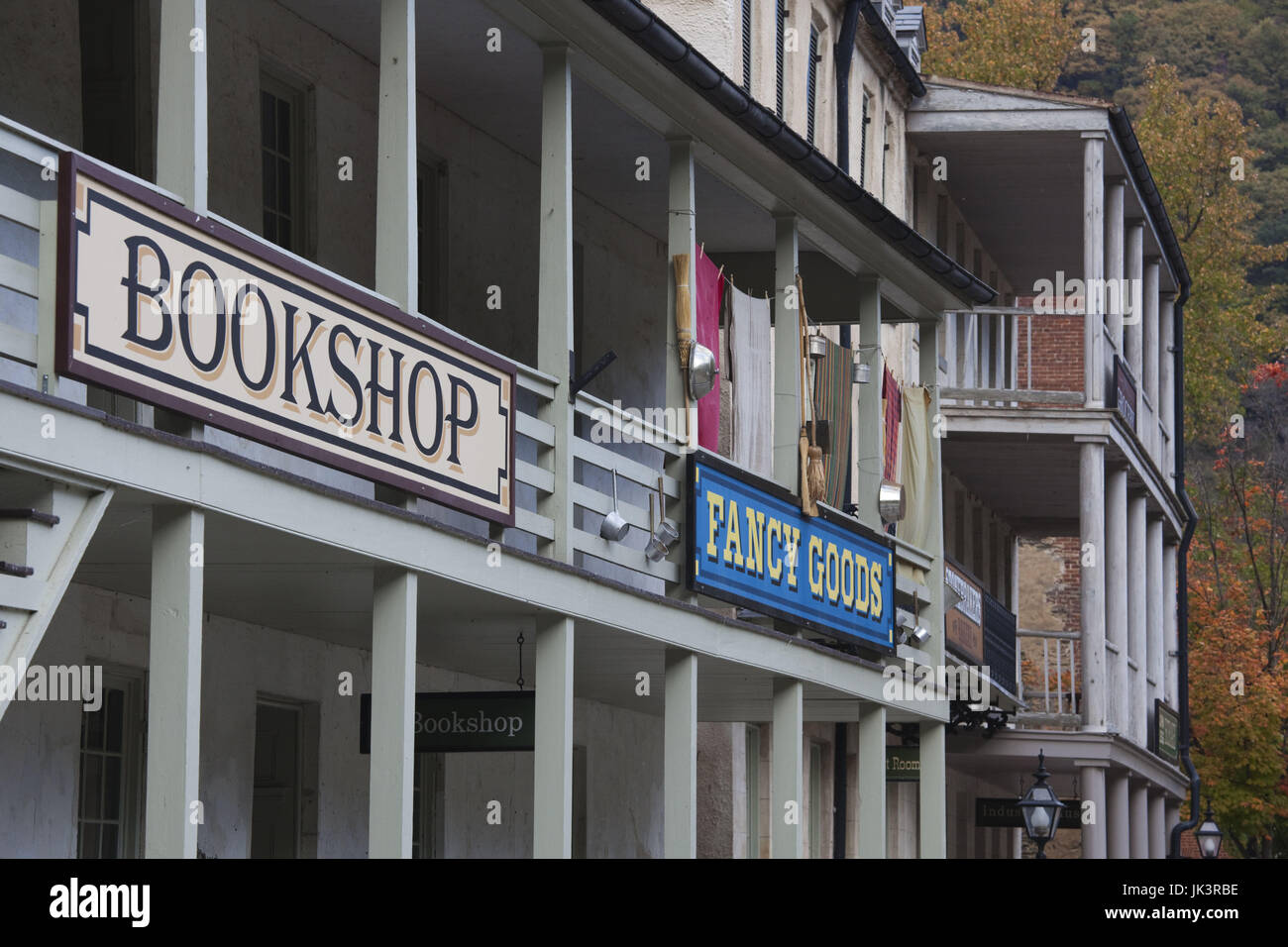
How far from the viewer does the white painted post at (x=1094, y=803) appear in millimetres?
24891

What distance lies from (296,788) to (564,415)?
131 inches

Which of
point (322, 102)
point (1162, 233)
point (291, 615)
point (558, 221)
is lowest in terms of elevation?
point (291, 615)

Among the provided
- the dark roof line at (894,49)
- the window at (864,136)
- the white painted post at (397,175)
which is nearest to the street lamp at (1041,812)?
the window at (864,136)

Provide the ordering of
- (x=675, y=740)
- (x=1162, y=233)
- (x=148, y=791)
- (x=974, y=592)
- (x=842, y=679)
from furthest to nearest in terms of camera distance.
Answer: (x=1162, y=233) < (x=974, y=592) < (x=842, y=679) < (x=675, y=740) < (x=148, y=791)

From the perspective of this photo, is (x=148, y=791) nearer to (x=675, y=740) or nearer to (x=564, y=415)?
(x=564, y=415)

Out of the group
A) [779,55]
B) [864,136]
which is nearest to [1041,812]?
[779,55]

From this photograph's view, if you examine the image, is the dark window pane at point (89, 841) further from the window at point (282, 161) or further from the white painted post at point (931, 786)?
the white painted post at point (931, 786)

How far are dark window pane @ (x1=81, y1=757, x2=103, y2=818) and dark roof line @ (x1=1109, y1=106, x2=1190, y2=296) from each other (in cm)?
1599

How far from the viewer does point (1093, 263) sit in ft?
85.6

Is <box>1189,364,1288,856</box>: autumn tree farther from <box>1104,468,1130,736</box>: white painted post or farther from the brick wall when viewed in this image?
<box>1104,468,1130,736</box>: white painted post

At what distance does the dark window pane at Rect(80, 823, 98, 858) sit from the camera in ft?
40.7

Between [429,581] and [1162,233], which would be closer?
[429,581]

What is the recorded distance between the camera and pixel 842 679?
1717cm

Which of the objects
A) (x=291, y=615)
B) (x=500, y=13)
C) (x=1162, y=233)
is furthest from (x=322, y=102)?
(x=1162, y=233)
